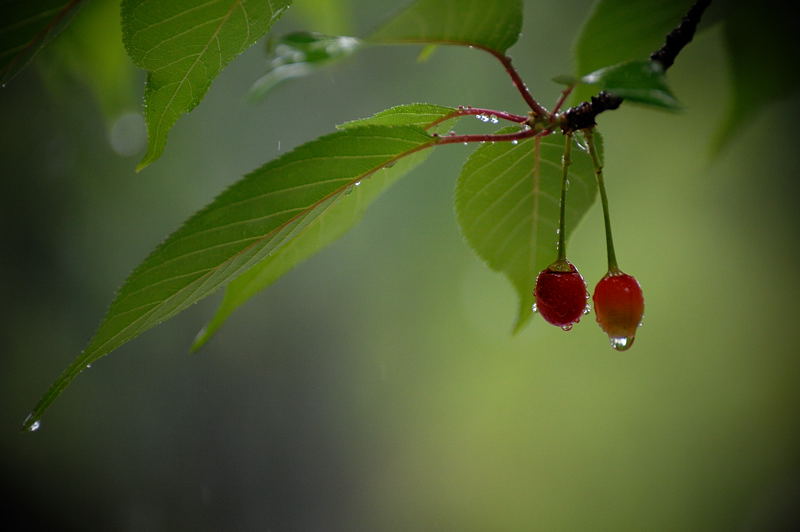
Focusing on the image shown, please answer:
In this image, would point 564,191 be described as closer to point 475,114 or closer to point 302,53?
point 475,114

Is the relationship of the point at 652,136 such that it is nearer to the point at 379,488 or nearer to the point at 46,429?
the point at 379,488

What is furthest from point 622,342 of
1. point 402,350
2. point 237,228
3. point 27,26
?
point 402,350

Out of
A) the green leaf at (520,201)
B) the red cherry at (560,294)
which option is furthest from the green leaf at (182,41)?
the red cherry at (560,294)

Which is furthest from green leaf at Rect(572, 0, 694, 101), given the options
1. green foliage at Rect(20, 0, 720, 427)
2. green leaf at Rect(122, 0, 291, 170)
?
green leaf at Rect(122, 0, 291, 170)

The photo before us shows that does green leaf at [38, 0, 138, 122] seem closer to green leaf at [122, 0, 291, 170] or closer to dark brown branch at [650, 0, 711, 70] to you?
green leaf at [122, 0, 291, 170]

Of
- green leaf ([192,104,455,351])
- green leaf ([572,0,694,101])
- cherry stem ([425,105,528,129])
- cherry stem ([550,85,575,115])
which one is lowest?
green leaf ([192,104,455,351])

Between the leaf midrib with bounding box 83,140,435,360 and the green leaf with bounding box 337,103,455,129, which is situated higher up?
the green leaf with bounding box 337,103,455,129
